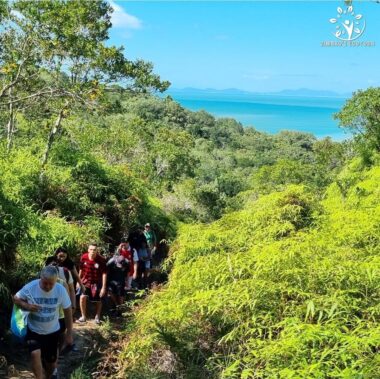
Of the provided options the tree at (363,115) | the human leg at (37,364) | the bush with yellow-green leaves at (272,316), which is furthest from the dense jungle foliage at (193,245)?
the tree at (363,115)

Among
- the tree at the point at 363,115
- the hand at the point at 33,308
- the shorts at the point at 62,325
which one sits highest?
the tree at the point at 363,115

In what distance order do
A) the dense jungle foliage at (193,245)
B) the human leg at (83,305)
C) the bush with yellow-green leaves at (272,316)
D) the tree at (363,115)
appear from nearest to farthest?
the bush with yellow-green leaves at (272,316) < the dense jungle foliage at (193,245) < the human leg at (83,305) < the tree at (363,115)

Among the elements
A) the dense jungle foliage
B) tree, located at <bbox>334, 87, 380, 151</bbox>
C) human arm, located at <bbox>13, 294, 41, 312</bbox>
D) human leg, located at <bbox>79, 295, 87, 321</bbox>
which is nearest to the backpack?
human arm, located at <bbox>13, 294, 41, 312</bbox>

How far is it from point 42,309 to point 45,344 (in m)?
0.45

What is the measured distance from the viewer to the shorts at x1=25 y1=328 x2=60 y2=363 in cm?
506

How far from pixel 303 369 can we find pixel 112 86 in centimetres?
1228

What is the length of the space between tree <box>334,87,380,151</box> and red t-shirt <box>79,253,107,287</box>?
1800cm

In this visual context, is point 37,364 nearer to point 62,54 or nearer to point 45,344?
point 45,344

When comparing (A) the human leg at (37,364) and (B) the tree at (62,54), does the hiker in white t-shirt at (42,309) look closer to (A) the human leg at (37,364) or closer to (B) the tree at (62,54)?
(A) the human leg at (37,364)

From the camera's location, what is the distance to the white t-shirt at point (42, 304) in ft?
16.4

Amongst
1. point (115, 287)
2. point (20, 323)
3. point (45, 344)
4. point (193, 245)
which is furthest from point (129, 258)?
point (20, 323)

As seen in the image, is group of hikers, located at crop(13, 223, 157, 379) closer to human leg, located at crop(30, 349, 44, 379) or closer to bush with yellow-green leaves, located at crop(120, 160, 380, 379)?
human leg, located at crop(30, 349, 44, 379)

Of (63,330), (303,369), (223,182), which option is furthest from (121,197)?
(223,182)

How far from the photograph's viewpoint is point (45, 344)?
16.9 ft
